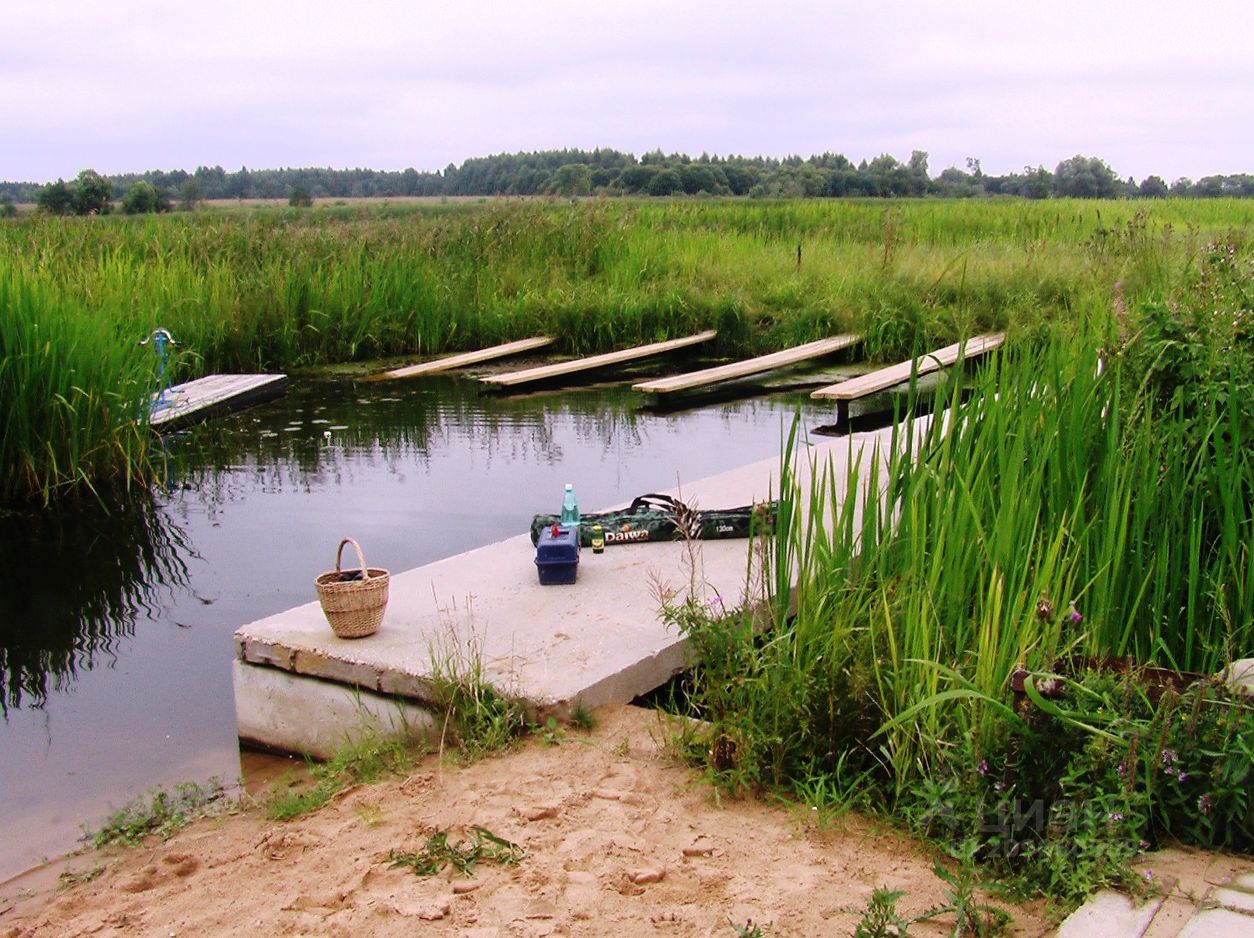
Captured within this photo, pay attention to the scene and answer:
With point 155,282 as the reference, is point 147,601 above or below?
below

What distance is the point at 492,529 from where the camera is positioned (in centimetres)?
602

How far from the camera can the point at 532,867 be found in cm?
259

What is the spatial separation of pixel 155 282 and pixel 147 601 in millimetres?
5379

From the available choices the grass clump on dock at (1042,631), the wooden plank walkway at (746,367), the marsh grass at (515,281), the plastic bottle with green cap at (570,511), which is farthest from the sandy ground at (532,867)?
the wooden plank walkway at (746,367)

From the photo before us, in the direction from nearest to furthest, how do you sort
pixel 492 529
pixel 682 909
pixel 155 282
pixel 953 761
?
pixel 682 909 → pixel 953 761 → pixel 492 529 → pixel 155 282

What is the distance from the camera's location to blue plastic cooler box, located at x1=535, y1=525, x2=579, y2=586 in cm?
413

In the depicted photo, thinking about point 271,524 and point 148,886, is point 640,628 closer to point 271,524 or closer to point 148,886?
point 148,886

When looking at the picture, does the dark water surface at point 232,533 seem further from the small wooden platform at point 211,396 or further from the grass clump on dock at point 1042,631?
the grass clump on dock at point 1042,631

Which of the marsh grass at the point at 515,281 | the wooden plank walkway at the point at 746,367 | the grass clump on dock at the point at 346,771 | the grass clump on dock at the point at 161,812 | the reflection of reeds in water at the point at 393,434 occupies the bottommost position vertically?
the grass clump on dock at the point at 161,812

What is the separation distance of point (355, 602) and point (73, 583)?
248 centimetres

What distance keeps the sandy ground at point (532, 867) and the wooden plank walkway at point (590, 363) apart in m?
6.85

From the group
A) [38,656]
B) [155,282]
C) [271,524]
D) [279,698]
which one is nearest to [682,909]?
[279,698]

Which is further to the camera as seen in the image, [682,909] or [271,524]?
[271,524]

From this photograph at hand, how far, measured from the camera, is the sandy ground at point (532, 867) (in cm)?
239
